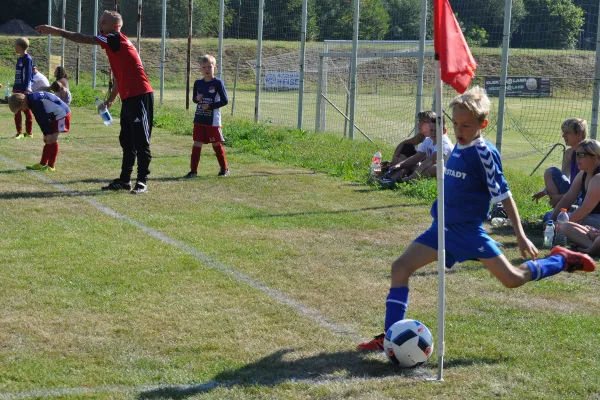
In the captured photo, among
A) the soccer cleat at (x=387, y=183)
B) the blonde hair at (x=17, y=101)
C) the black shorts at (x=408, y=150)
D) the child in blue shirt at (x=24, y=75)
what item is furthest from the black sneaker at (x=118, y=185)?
the child in blue shirt at (x=24, y=75)

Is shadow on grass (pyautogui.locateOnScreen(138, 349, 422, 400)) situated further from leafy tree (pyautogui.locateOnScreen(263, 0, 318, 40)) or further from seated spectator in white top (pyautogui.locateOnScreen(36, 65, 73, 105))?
leafy tree (pyautogui.locateOnScreen(263, 0, 318, 40))

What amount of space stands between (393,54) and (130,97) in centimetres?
732

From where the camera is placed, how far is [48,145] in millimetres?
12672

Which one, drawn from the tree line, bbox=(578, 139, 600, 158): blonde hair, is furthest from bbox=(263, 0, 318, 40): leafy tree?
bbox=(578, 139, 600, 158): blonde hair

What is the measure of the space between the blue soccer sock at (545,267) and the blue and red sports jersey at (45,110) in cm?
883

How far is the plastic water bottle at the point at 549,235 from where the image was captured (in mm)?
8562

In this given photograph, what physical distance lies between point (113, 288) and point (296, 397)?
255 centimetres

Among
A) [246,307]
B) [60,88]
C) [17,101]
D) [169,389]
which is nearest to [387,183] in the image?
[17,101]

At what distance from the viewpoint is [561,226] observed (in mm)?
8500

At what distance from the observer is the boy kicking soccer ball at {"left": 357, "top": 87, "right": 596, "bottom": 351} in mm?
5027

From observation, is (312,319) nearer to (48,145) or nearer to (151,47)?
(48,145)

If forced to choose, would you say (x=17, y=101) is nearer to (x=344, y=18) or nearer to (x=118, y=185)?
(x=118, y=185)

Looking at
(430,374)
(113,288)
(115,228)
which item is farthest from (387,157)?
(430,374)

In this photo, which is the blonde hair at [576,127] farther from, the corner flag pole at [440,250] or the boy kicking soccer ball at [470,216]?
the corner flag pole at [440,250]
